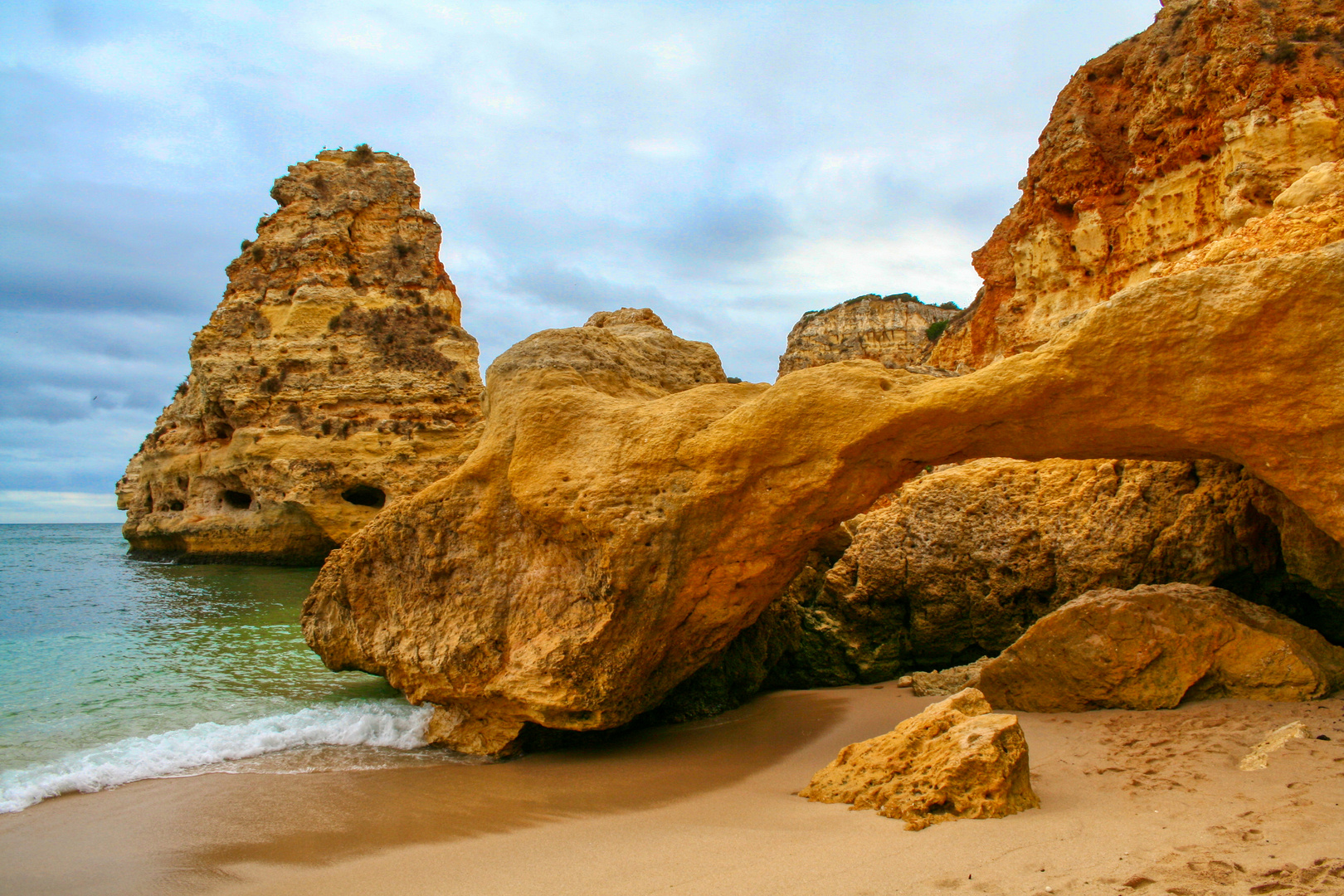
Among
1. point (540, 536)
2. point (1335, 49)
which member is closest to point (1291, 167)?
point (1335, 49)

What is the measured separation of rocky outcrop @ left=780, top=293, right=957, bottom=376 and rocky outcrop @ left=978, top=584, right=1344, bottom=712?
28609mm

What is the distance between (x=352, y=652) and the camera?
6.20 metres

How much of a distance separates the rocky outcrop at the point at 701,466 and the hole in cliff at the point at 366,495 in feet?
64.0

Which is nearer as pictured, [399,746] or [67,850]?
[67,850]

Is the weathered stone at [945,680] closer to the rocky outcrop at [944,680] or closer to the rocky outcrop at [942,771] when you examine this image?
the rocky outcrop at [944,680]

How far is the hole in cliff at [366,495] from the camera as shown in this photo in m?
24.7

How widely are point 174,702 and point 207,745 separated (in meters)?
2.32

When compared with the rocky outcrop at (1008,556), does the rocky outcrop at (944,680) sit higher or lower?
lower

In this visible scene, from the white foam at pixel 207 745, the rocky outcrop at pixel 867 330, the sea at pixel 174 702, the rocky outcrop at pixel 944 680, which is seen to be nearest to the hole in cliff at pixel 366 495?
the sea at pixel 174 702

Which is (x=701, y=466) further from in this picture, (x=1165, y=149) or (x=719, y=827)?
(x=1165, y=149)

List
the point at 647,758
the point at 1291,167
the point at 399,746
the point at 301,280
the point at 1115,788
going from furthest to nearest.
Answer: the point at 301,280 < the point at 1291,167 < the point at 399,746 < the point at 647,758 < the point at 1115,788

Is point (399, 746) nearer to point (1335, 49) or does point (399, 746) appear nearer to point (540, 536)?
point (540, 536)

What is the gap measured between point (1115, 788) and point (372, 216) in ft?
92.8

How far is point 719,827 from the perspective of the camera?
151 inches
